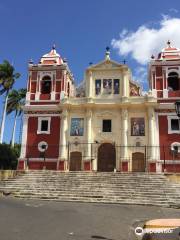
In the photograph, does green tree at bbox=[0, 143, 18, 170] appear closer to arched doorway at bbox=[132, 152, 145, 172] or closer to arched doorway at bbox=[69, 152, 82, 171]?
arched doorway at bbox=[69, 152, 82, 171]

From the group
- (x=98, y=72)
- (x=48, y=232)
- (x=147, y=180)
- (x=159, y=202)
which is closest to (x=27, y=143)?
(x=98, y=72)

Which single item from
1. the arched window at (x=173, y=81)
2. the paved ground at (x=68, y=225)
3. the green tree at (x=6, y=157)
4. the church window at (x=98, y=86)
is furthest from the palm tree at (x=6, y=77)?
the paved ground at (x=68, y=225)

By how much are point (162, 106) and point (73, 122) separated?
862 cm

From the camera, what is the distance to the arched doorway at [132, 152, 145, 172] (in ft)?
101

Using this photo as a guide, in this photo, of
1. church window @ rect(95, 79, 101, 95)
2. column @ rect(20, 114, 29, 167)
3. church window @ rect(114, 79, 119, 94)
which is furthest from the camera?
church window @ rect(95, 79, 101, 95)

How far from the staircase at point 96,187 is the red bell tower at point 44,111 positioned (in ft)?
14.6

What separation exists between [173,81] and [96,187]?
15.3 metres

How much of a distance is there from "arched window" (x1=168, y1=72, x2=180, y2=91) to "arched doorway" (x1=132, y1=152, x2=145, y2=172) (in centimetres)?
748

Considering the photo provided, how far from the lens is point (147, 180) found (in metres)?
24.2

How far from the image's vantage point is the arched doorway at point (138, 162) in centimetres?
3064

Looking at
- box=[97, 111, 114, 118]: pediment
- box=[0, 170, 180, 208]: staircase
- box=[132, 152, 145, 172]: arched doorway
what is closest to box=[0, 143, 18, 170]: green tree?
box=[0, 170, 180, 208]: staircase

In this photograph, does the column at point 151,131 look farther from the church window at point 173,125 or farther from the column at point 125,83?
the column at point 125,83

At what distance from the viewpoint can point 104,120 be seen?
108 feet

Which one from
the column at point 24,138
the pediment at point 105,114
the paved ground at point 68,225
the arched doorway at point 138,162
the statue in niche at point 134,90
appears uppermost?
the statue in niche at point 134,90
